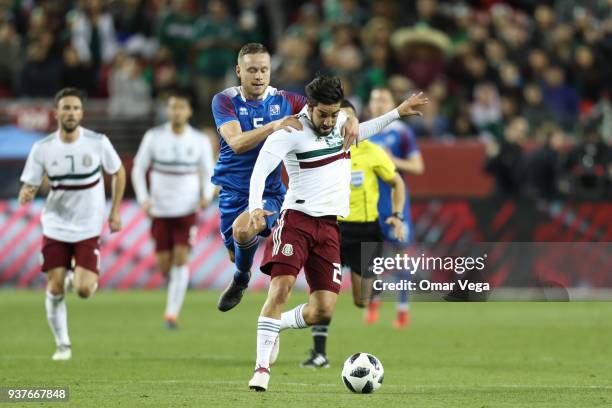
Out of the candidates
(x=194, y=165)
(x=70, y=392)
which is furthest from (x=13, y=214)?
(x=70, y=392)

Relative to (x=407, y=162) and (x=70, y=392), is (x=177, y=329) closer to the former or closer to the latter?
(x=407, y=162)

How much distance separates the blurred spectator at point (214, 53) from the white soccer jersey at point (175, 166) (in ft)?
23.6

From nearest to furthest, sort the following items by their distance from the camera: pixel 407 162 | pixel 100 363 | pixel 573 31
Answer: pixel 100 363
pixel 407 162
pixel 573 31

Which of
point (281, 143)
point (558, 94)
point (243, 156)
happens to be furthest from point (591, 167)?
point (281, 143)

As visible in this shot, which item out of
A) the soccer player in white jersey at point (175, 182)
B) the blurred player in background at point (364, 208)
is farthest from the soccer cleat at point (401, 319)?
the blurred player in background at point (364, 208)

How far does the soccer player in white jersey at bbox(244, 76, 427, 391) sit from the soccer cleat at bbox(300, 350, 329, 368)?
5.96ft

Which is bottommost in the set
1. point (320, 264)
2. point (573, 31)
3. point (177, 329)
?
point (177, 329)

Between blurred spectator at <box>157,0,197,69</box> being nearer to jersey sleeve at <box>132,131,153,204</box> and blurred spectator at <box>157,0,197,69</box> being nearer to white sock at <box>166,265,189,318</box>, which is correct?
jersey sleeve at <box>132,131,153,204</box>

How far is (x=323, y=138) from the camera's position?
423 inches

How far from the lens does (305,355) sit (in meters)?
14.2

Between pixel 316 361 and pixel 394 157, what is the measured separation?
13.0 ft

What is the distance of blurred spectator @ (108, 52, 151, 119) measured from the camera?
24.8 meters

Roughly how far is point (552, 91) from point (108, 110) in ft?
26.3

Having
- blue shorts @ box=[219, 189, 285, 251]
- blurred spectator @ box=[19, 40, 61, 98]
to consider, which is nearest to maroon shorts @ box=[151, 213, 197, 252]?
blue shorts @ box=[219, 189, 285, 251]
